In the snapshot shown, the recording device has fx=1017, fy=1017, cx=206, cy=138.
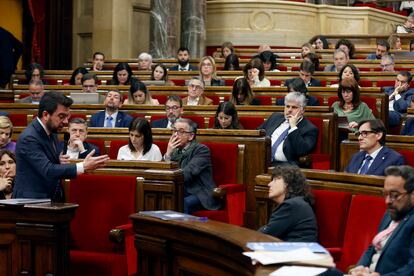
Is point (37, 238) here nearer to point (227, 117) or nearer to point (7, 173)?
point (7, 173)

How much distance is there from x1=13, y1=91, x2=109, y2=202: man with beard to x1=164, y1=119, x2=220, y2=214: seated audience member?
138 centimetres

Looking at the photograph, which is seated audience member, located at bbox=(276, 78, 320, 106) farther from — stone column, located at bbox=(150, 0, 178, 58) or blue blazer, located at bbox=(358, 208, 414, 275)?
stone column, located at bbox=(150, 0, 178, 58)

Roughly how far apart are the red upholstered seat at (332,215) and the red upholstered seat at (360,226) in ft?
0.39

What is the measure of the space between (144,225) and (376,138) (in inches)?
77.5

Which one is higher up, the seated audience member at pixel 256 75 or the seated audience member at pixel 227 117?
the seated audience member at pixel 256 75

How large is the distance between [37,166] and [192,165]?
1.59m

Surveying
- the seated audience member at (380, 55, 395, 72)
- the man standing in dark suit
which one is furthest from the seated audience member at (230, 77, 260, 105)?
the man standing in dark suit

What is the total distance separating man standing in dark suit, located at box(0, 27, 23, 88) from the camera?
1238 centimetres

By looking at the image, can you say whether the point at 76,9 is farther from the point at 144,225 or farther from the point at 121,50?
the point at 144,225

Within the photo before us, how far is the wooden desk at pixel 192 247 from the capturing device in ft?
13.3

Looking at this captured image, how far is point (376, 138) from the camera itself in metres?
6.23

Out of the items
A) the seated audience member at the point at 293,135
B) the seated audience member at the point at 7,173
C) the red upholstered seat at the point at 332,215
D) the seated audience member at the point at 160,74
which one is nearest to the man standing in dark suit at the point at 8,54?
the seated audience member at the point at 160,74

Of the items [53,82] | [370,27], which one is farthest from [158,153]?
[370,27]

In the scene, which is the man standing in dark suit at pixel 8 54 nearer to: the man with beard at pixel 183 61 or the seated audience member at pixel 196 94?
the man with beard at pixel 183 61
